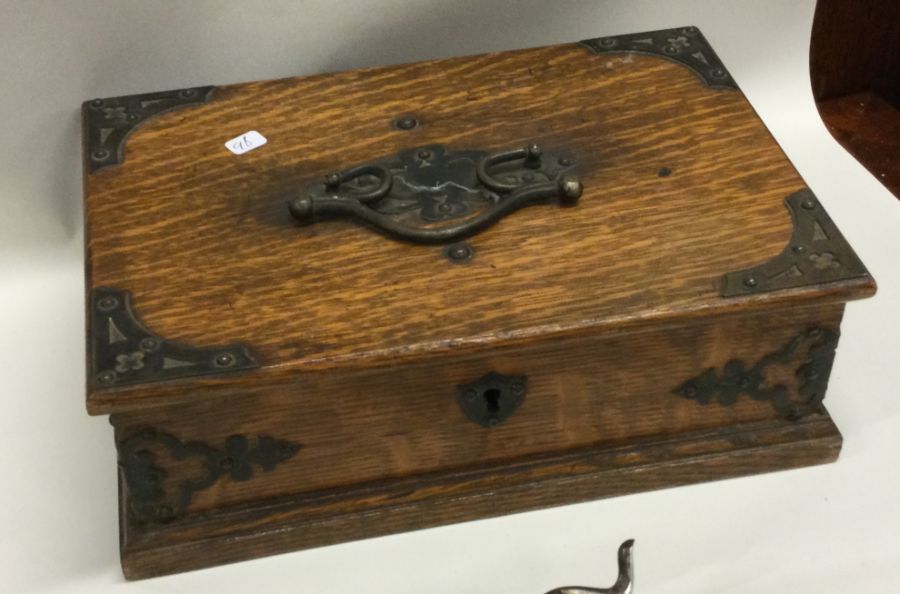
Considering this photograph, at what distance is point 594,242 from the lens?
1588 mm

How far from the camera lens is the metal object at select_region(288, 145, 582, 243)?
1604 millimetres

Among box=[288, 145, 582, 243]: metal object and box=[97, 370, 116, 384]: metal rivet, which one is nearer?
box=[97, 370, 116, 384]: metal rivet

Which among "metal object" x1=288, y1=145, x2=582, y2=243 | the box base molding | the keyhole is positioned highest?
"metal object" x1=288, y1=145, x2=582, y2=243

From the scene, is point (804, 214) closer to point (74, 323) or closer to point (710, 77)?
point (710, 77)

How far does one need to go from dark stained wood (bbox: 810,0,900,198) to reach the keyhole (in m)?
0.96

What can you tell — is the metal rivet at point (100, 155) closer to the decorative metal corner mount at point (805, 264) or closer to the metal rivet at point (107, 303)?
the metal rivet at point (107, 303)

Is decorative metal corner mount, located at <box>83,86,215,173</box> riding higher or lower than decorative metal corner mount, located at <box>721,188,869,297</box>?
higher

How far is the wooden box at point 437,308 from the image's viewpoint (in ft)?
4.91

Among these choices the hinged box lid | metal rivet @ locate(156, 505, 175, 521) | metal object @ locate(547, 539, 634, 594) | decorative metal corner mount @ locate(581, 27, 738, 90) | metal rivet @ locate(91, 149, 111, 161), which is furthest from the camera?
decorative metal corner mount @ locate(581, 27, 738, 90)

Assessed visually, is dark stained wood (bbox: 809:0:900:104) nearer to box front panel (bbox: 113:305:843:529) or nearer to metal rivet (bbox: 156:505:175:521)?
box front panel (bbox: 113:305:843:529)

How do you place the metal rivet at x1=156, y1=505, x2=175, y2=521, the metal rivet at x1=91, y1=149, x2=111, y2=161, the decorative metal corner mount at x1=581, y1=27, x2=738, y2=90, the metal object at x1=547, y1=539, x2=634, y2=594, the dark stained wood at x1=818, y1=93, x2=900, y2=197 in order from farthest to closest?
the dark stained wood at x1=818, y1=93, x2=900, y2=197
the decorative metal corner mount at x1=581, y1=27, x2=738, y2=90
the metal rivet at x1=91, y1=149, x2=111, y2=161
the metal rivet at x1=156, y1=505, x2=175, y2=521
the metal object at x1=547, y1=539, x2=634, y2=594

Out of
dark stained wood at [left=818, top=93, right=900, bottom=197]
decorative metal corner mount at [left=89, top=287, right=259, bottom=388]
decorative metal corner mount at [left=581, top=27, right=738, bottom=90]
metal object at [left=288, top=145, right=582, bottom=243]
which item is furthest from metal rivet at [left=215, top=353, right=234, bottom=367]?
dark stained wood at [left=818, top=93, right=900, bottom=197]

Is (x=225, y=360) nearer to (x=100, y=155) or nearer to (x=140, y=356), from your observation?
(x=140, y=356)

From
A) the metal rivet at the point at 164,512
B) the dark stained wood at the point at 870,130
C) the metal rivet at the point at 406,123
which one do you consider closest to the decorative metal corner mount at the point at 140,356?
the metal rivet at the point at 164,512
